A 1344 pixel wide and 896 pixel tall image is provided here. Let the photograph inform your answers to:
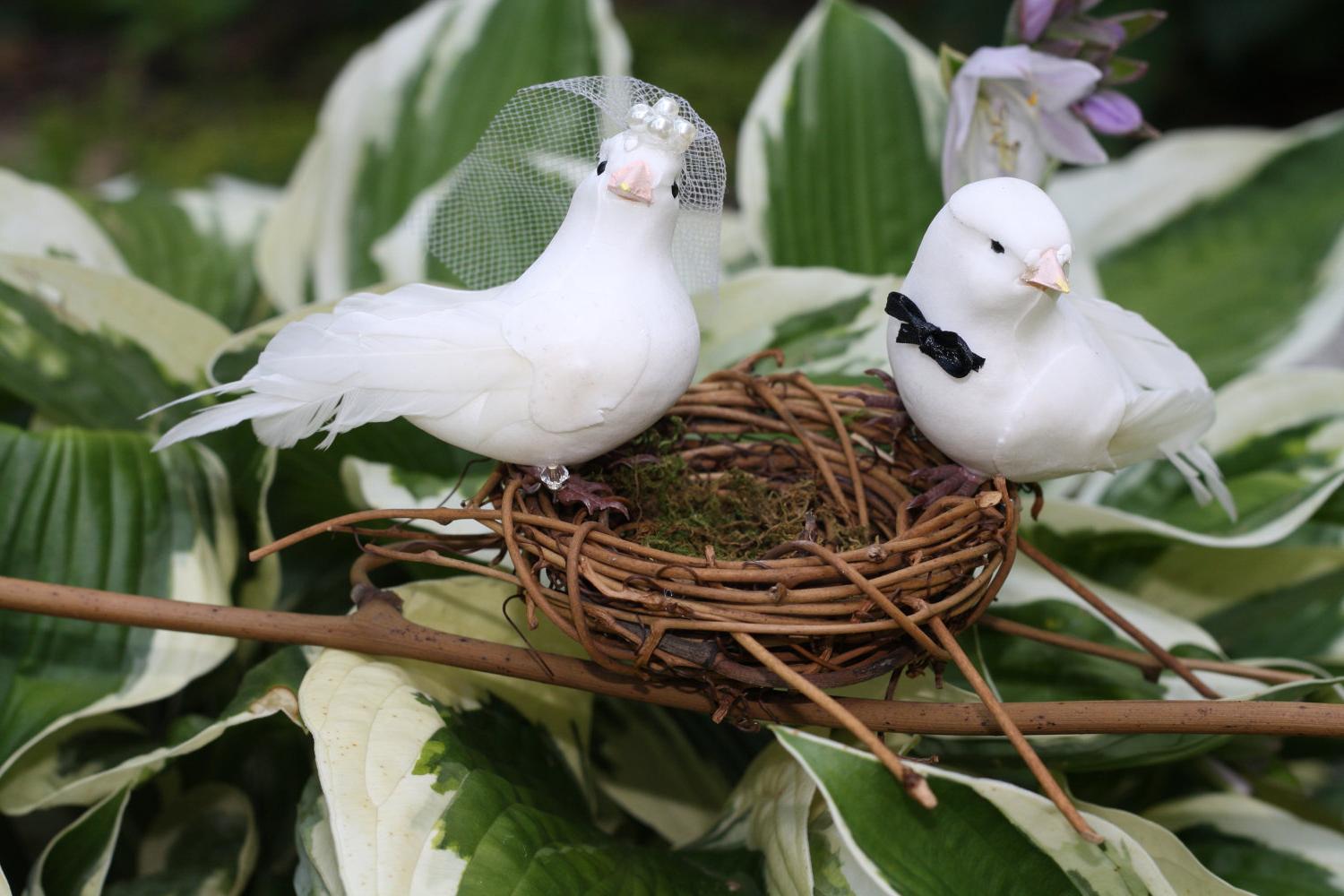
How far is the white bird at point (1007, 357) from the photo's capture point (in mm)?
646

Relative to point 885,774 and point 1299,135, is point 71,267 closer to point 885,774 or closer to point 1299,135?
point 885,774

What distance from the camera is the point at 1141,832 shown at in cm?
82

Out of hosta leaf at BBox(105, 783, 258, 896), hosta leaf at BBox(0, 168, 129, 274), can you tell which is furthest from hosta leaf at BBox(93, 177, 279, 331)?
hosta leaf at BBox(105, 783, 258, 896)

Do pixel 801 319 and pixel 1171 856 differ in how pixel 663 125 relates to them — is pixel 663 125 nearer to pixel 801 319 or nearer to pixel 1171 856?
pixel 801 319

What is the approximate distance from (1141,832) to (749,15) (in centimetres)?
215

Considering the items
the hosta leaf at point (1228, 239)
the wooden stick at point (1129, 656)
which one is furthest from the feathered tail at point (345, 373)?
the hosta leaf at point (1228, 239)

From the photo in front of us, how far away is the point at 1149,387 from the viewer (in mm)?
791

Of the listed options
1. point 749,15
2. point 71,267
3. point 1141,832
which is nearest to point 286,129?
point 749,15

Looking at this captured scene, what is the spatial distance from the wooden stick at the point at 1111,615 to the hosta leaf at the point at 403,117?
0.77 metres

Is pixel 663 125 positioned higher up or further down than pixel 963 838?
higher up

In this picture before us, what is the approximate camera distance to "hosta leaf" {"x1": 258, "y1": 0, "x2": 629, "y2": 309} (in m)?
1.29

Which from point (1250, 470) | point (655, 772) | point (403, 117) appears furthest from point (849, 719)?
point (403, 117)

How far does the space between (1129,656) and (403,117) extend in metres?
0.94

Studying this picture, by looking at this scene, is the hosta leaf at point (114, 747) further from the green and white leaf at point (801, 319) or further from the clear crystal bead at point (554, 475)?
the green and white leaf at point (801, 319)
